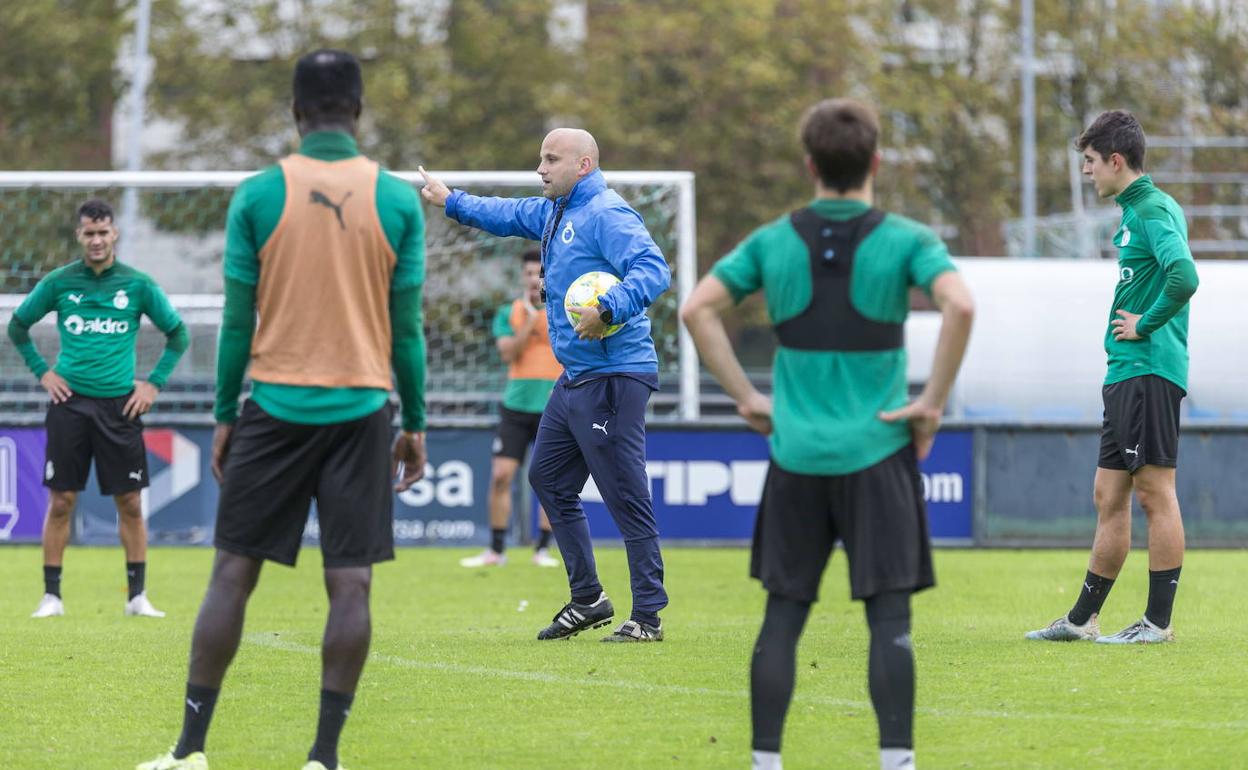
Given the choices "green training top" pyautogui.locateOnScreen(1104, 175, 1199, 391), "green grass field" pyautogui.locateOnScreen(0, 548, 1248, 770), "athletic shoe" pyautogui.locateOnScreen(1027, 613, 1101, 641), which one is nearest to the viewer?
"green grass field" pyautogui.locateOnScreen(0, 548, 1248, 770)

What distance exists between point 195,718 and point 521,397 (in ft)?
29.2

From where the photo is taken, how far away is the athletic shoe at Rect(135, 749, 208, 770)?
5.47 meters

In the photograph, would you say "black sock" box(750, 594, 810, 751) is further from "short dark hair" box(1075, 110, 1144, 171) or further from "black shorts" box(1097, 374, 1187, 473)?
"short dark hair" box(1075, 110, 1144, 171)

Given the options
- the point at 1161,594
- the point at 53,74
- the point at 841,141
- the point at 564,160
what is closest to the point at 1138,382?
the point at 1161,594

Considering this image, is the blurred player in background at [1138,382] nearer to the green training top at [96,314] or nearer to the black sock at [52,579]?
the green training top at [96,314]

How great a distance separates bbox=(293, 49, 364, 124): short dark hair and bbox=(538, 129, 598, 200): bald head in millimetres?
2972

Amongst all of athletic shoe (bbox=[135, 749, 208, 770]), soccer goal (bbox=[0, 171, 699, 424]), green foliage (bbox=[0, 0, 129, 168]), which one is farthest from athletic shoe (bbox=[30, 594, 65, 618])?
green foliage (bbox=[0, 0, 129, 168])

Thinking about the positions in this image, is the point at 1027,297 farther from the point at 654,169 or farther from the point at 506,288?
the point at 654,169

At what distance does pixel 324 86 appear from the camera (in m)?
5.54

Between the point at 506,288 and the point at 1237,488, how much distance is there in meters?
7.27

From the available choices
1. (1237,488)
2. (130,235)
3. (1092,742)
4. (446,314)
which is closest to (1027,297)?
(1237,488)

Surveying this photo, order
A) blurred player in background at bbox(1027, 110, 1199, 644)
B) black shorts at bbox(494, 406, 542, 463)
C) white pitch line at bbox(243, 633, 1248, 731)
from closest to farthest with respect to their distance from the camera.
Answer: white pitch line at bbox(243, 633, 1248, 731) → blurred player in background at bbox(1027, 110, 1199, 644) → black shorts at bbox(494, 406, 542, 463)

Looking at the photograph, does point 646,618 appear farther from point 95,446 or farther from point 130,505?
point 95,446

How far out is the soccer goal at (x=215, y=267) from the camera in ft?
56.2
